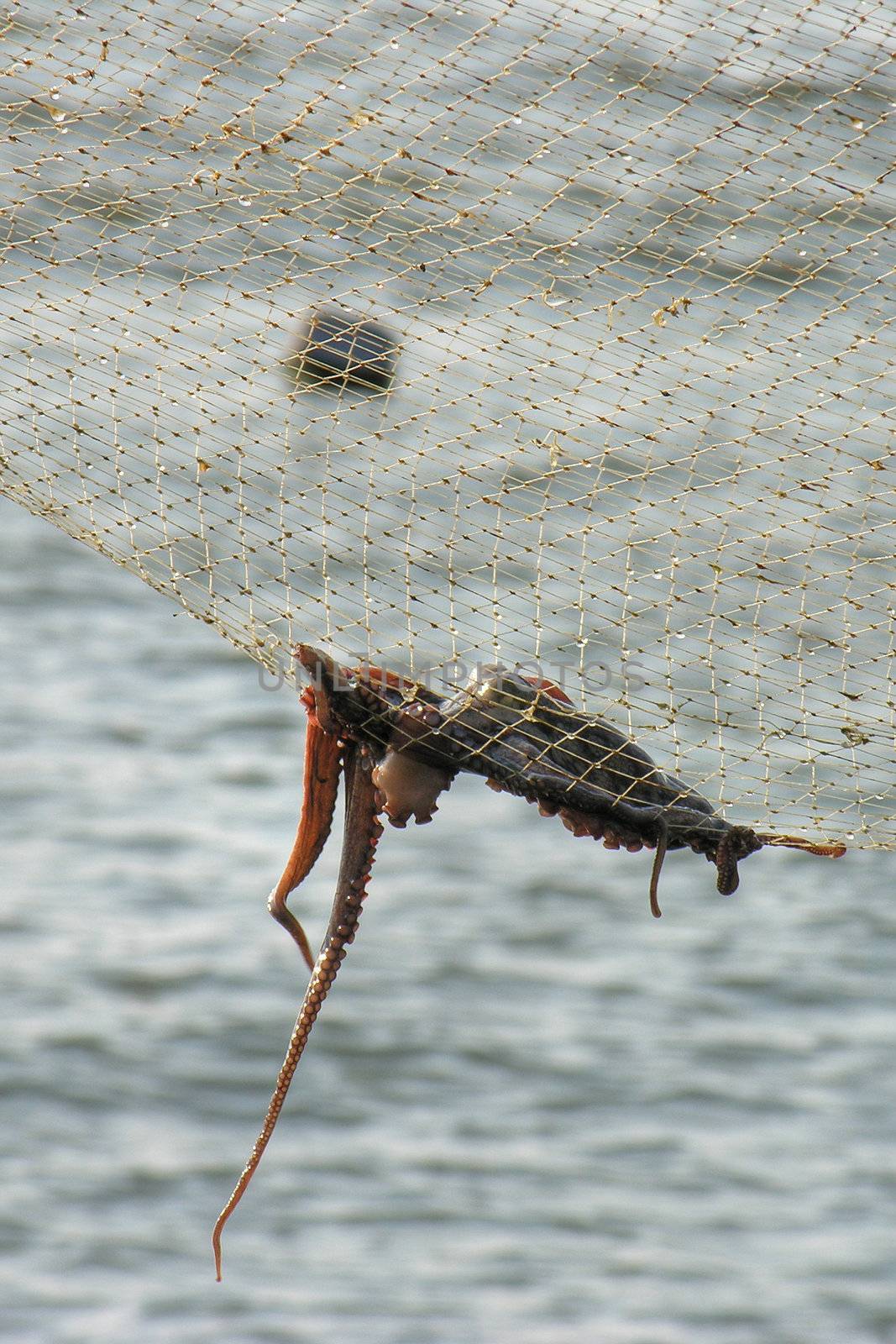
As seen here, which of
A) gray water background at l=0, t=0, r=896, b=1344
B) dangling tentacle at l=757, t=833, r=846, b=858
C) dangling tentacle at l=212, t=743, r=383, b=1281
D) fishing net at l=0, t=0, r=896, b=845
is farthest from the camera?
gray water background at l=0, t=0, r=896, b=1344

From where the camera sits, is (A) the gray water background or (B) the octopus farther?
(A) the gray water background

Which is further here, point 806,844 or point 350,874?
point 350,874

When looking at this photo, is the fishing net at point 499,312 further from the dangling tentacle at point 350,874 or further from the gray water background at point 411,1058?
the gray water background at point 411,1058

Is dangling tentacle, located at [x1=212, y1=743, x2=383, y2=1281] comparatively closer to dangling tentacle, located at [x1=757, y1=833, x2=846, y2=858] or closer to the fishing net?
the fishing net

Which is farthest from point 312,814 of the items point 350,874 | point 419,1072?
point 419,1072

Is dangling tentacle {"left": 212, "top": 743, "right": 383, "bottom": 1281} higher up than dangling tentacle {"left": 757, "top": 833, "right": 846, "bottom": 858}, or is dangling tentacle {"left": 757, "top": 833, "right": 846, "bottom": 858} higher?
dangling tentacle {"left": 757, "top": 833, "right": 846, "bottom": 858}

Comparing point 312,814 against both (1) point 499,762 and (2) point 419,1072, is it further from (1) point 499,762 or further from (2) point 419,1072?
(2) point 419,1072

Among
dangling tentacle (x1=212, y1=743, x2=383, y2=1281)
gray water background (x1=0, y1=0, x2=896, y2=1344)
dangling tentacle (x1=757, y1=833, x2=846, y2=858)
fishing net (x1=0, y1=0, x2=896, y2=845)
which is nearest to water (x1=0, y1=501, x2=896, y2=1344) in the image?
gray water background (x1=0, y1=0, x2=896, y2=1344)
